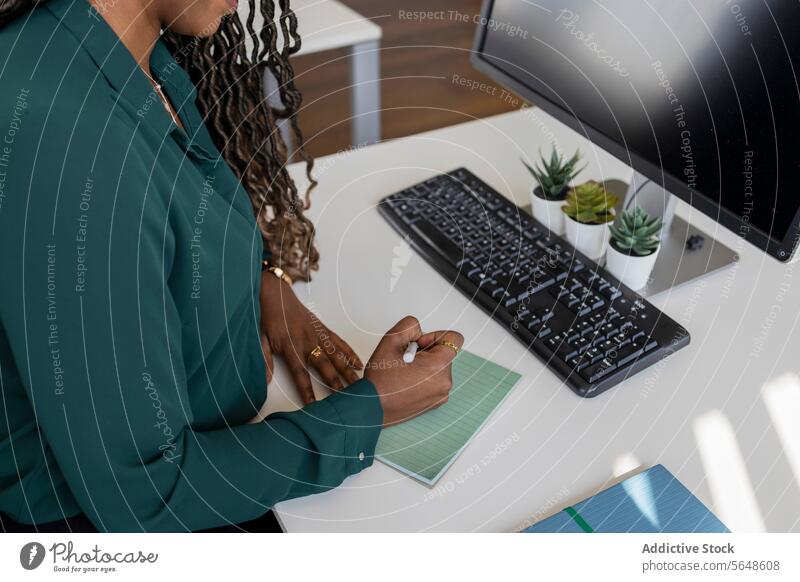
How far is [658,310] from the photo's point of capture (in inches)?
36.7

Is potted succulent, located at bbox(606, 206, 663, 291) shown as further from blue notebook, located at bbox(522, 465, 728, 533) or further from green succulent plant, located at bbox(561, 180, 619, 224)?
blue notebook, located at bbox(522, 465, 728, 533)

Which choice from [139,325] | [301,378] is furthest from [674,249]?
[139,325]

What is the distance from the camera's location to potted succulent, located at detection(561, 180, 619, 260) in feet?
3.42

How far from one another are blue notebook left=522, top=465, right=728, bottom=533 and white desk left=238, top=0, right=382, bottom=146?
1.08 meters

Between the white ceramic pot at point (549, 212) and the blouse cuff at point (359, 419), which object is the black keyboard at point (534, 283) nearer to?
the white ceramic pot at point (549, 212)

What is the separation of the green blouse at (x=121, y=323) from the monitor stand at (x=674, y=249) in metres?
0.46

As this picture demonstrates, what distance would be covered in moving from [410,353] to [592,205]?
365mm

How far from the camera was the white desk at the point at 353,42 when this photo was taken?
1.78 m

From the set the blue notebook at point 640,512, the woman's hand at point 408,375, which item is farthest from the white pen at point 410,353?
the blue notebook at point 640,512

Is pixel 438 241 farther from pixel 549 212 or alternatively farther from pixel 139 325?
pixel 139 325

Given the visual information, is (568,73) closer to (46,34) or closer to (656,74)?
(656,74)

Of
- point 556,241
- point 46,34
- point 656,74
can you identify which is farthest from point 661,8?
point 46,34

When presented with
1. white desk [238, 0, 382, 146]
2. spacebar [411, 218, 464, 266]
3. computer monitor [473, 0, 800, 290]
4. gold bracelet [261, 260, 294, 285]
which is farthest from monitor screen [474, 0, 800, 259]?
white desk [238, 0, 382, 146]

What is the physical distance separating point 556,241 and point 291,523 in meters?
0.53
